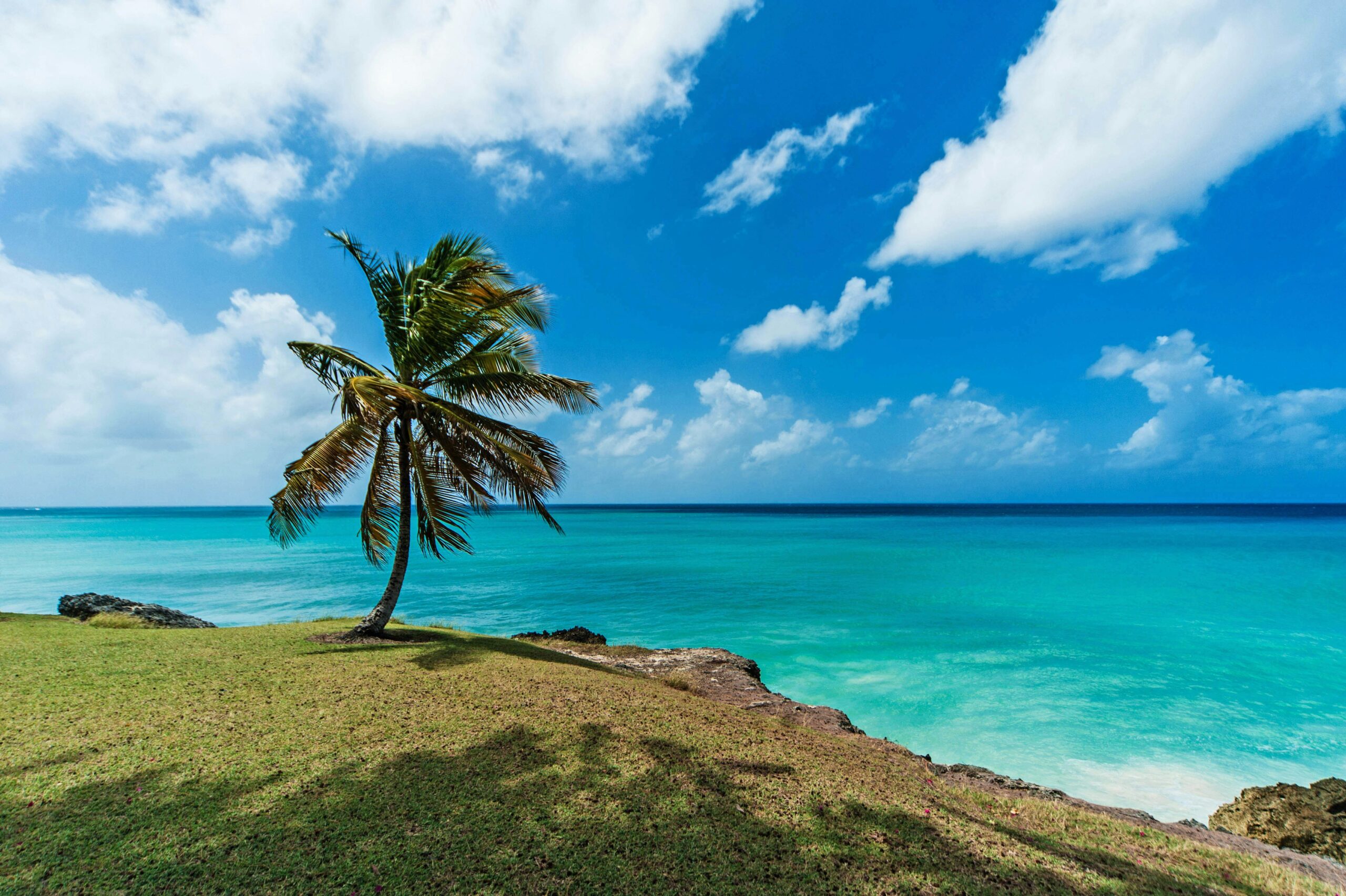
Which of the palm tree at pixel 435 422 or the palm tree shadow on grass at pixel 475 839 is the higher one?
the palm tree at pixel 435 422

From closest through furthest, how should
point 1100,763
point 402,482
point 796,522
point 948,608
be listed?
point 402,482 → point 1100,763 → point 948,608 → point 796,522

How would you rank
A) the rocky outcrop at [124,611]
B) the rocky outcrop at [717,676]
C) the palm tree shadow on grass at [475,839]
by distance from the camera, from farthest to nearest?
the rocky outcrop at [124,611]
the rocky outcrop at [717,676]
the palm tree shadow on grass at [475,839]

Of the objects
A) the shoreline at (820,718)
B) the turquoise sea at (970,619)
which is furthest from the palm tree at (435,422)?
the turquoise sea at (970,619)

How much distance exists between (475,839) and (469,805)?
0.39 m

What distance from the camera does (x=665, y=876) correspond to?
3283mm

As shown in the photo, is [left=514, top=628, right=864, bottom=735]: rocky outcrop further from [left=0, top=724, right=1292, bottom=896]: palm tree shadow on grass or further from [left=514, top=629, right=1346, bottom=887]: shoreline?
[left=0, top=724, right=1292, bottom=896]: palm tree shadow on grass

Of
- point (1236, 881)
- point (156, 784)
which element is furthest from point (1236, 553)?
point (156, 784)

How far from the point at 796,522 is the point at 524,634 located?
8866 cm

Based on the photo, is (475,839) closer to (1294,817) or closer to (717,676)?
(717,676)

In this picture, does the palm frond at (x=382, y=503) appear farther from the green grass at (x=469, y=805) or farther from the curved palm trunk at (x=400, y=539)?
the green grass at (x=469, y=805)

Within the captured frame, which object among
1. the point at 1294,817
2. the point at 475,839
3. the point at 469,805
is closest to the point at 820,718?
the point at 1294,817

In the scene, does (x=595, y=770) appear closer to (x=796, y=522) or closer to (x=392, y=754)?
(x=392, y=754)

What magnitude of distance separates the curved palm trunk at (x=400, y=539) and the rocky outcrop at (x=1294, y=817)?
434 inches

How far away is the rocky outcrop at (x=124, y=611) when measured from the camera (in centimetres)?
989
